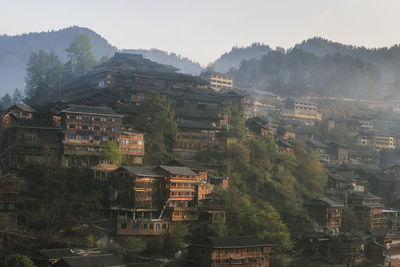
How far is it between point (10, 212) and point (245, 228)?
770 inches

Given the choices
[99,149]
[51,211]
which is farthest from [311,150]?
[51,211]

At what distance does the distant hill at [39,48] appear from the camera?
519ft

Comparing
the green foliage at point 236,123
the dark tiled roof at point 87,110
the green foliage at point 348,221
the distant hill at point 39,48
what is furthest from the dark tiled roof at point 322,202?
the distant hill at point 39,48

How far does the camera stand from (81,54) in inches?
3932

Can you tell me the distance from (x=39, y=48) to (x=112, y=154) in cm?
13336

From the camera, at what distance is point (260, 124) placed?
2662 inches

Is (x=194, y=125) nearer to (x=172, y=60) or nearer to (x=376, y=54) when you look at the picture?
(x=376, y=54)

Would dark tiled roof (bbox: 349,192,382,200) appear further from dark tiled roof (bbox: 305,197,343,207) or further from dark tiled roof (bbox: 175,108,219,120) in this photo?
dark tiled roof (bbox: 175,108,219,120)

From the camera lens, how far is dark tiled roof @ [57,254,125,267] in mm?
34481

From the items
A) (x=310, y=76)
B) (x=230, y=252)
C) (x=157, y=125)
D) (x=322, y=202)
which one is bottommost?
(x=230, y=252)

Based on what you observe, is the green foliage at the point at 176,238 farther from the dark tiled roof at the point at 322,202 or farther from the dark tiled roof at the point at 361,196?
the dark tiled roof at the point at 361,196

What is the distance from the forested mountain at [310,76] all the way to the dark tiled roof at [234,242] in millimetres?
61972

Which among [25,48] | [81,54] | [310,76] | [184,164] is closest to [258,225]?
[184,164]

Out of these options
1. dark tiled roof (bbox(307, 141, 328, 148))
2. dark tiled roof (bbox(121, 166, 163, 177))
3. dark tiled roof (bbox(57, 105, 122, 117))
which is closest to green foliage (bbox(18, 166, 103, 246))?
dark tiled roof (bbox(121, 166, 163, 177))
